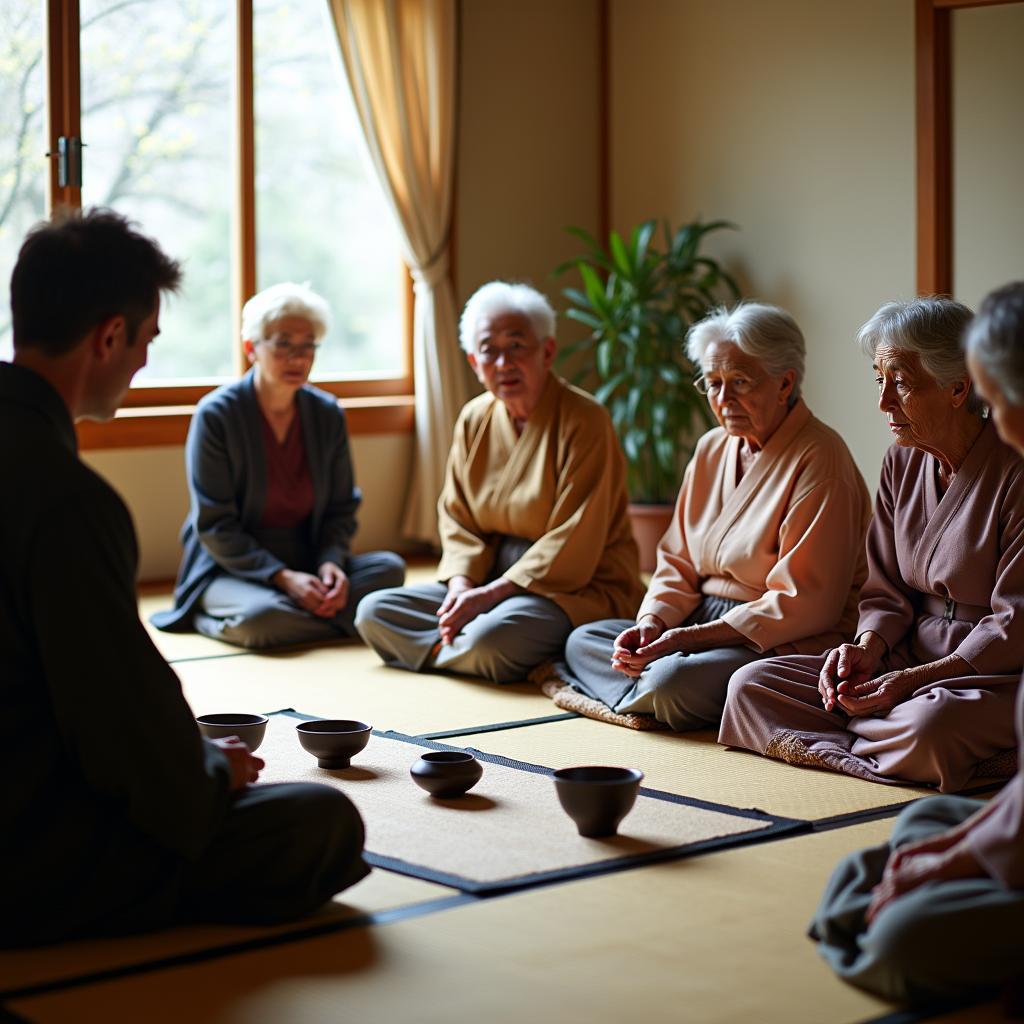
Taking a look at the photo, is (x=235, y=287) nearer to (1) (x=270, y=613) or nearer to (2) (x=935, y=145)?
(1) (x=270, y=613)

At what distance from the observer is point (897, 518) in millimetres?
3633

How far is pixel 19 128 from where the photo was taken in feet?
20.0

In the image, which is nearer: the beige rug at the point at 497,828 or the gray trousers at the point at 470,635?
the beige rug at the point at 497,828

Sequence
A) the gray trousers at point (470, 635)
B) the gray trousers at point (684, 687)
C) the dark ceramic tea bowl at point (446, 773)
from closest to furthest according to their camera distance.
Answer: the dark ceramic tea bowl at point (446, 773) < the gray trousers at point (684, 687) < the gray trousers at point (470, 635)

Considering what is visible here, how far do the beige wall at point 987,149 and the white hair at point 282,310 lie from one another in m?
2.40

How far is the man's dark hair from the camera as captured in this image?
2.28m

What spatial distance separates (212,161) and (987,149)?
121 inches

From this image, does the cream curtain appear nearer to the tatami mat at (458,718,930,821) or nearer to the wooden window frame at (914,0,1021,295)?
the wooden window frame at (914,0,1021,295)

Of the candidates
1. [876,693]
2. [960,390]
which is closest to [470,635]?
[876,693]

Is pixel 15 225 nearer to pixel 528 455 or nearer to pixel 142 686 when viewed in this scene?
pixel 528 455

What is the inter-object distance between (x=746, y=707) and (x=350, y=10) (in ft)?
13.8

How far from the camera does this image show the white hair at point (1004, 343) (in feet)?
6.61

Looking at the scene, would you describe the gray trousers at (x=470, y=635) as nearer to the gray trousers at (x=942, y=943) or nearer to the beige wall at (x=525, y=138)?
the gray trousers at (x=942, y=943)

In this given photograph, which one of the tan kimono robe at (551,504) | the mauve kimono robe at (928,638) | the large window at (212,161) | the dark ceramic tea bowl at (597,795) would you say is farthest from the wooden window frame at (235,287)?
the dark ceramic tea bowl at (597,795)
